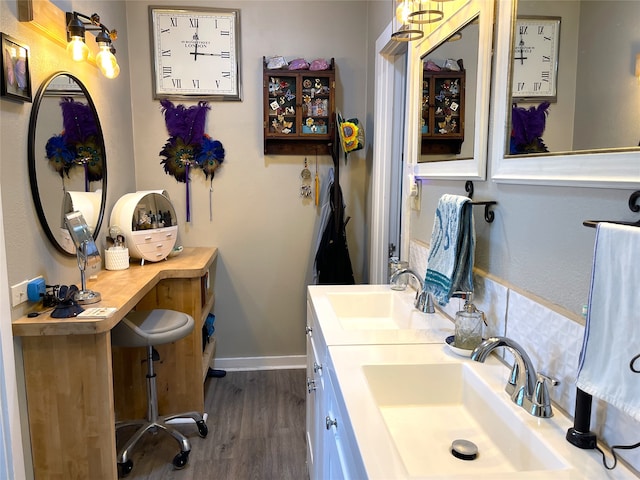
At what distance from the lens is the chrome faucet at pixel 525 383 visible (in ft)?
3.49

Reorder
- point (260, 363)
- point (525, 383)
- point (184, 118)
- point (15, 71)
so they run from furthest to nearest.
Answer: point (260, 363), point (184, 118), point (15, 71), point (525, 383)

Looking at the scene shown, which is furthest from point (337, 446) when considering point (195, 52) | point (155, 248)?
point (195, 52)

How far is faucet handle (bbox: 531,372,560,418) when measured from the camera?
3.47 feet

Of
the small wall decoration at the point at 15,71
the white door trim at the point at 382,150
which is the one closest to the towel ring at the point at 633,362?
the small wall decoration at the point at 15,71

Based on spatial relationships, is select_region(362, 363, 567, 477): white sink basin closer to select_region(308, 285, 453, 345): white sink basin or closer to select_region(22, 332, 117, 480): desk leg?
select_region(308, 285, 453, 345): white sink basin

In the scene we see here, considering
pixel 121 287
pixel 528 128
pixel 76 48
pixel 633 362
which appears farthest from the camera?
pixel 121 287

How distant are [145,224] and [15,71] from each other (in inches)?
45.3

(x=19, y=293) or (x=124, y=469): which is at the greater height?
(x=19, y=293)

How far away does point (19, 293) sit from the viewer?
1762 mm

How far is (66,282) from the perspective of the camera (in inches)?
85.7

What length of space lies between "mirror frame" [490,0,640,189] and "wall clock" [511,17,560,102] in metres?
0.04

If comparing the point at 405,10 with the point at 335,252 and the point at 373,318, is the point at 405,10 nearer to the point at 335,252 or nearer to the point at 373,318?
the point at 373,318

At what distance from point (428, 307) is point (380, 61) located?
1.70 meters

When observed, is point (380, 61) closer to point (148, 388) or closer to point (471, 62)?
point (471, 62)
